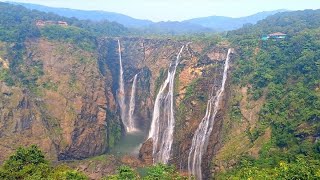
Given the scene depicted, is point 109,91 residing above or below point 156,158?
above

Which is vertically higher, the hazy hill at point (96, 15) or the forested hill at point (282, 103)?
the hazy hill at point (96, 15)

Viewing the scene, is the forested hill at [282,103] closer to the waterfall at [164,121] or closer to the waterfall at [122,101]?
the waterfall at [164,121]

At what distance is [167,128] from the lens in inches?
1409

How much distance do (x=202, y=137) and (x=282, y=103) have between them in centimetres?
725

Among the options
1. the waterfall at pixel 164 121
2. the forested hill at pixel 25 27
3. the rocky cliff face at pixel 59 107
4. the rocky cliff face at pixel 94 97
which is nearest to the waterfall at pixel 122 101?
the rocky cliff face at pixel 94 97

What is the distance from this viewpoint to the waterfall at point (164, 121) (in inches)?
1347

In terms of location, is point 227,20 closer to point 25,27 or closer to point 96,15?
point 96,15

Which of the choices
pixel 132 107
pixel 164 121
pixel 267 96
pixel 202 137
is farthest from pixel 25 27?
pixel 267 96

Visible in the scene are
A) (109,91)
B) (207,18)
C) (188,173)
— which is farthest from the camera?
(207,18)

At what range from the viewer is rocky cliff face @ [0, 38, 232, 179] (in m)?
34.4

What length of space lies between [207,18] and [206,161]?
5877 inches

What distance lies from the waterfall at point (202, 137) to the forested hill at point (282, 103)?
1.75 meters

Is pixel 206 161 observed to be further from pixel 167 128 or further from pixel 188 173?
pixel 167 128

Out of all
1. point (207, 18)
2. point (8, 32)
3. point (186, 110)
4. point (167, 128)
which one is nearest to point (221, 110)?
point (186, 110)
